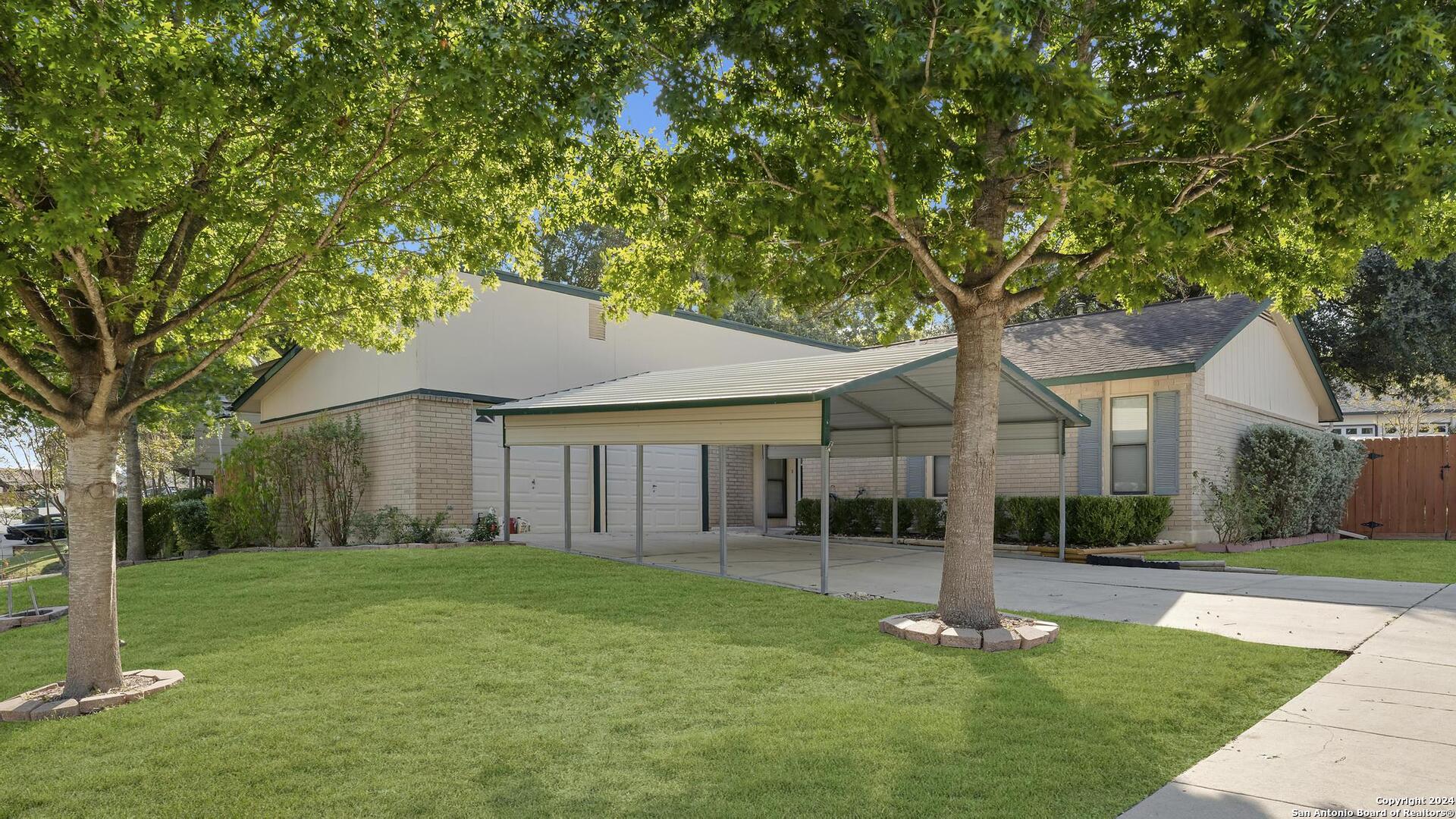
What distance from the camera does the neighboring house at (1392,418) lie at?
28.4m

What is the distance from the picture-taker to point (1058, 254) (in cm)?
864

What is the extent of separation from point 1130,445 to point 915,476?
4.66 meters

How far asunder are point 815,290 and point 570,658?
4.34 metres

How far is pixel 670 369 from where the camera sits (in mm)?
22078

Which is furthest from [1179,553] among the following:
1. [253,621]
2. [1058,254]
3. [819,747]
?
[253,621]

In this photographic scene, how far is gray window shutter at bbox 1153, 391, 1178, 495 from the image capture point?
16.7 meters

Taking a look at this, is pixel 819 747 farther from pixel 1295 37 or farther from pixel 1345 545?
pixel 1345 545

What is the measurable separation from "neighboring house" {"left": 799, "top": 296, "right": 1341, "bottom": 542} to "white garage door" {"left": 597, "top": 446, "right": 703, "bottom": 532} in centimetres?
380

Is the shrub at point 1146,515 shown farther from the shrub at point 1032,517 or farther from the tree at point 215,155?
the tree at point 215,155

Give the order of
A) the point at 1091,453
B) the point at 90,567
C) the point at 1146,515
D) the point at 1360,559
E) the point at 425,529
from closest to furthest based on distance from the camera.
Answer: the point at 90,567 → the point at 1360,559 → the point at 1146,515 → the point at 425,529 → the point at 1091,453

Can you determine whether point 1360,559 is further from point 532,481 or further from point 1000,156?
point 532,481

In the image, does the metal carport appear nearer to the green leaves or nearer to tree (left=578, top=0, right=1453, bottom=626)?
tree (left=578, top=0, right=1453, bottom=626)

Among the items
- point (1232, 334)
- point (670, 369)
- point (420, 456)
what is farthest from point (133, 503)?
point (1232, 334)

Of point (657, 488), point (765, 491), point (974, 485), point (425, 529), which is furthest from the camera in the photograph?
point (765, 491)
